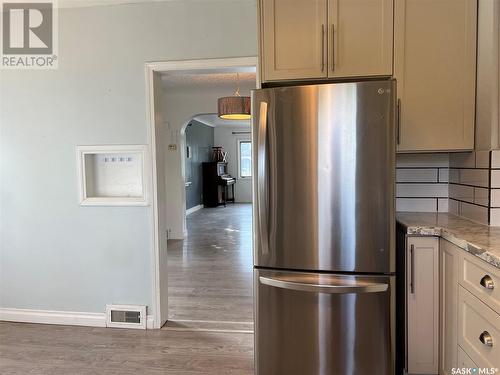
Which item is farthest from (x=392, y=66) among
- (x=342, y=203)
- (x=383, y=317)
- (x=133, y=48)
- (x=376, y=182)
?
(x=133, y=48)

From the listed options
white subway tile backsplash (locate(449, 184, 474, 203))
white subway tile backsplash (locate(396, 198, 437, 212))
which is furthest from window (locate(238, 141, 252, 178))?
white subway tile backsplash (locate(449, 184, 474, 203))

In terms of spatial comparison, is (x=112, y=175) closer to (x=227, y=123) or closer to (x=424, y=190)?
(x=424, y=190)

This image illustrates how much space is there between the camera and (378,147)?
1695mm

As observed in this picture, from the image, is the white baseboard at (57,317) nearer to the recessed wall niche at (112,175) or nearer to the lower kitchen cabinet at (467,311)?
the recessed wall niche at (112,175)

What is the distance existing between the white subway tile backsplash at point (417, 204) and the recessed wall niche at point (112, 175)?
5.99 ft

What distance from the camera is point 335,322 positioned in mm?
1750

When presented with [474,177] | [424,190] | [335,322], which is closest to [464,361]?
[335,322]

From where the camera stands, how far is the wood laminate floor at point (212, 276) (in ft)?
9.88

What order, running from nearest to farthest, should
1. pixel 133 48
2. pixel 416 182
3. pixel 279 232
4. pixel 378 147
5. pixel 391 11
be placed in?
pixel 378 147
pixel 279 232
pixel 391 11
pixel 416 182
pixel 133 48

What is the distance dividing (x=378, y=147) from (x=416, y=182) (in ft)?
2.83

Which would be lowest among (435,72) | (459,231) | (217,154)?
(459,231)

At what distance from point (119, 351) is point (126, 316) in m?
0.37

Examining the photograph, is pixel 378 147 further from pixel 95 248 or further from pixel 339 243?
pixel 95 248

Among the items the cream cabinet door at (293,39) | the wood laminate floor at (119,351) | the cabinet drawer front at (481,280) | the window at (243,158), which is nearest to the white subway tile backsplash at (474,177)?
the cabinet drawer front at (481,280)
